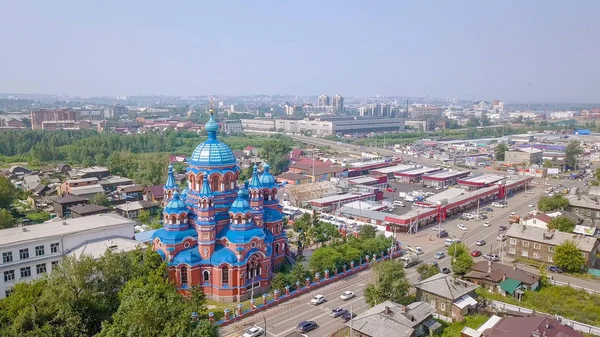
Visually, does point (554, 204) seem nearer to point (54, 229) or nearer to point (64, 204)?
point (54, 229)

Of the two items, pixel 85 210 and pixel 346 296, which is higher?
pixel 85 210

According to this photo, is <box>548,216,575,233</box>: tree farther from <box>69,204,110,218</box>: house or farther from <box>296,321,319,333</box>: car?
<box>69,204,110,218</box>: house

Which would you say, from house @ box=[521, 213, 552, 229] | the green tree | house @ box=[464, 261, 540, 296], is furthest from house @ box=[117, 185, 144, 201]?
house @ box=[521, 213, 552, 229]

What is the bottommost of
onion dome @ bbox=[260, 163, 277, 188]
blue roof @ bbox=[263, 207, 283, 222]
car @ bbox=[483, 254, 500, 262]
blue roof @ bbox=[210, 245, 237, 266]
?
car @ bbox=[483, 254, 500, 262]

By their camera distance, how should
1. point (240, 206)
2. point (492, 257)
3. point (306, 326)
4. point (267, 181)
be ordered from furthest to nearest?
point (492, 257), point (267, 181), point (240, 206), point (306, 326)

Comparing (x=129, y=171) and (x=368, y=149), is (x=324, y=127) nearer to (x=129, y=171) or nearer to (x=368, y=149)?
(x=368, y=149)

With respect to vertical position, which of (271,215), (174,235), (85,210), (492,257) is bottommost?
(492,257)

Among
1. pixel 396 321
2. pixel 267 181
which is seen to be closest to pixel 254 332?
pixel 396 321
